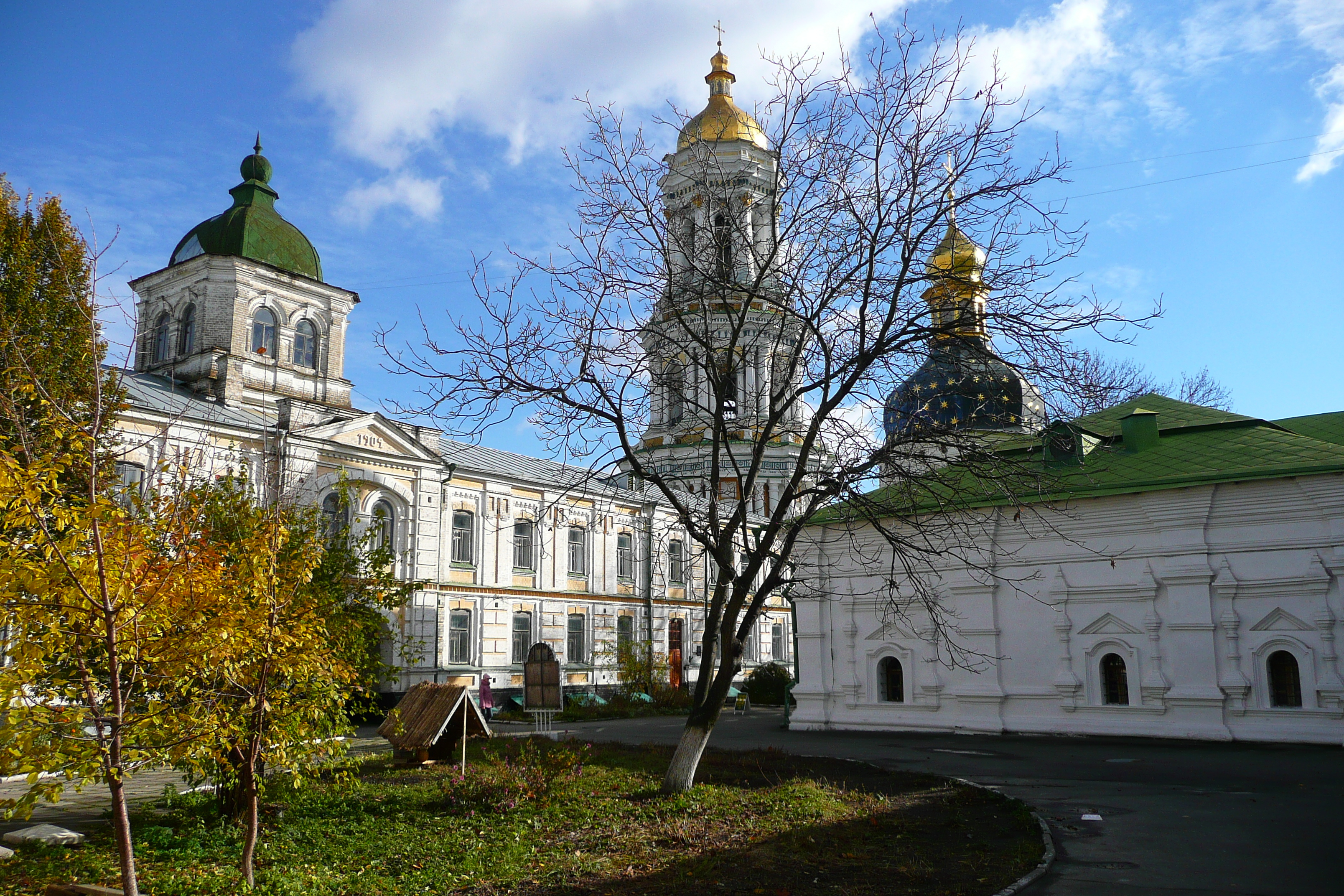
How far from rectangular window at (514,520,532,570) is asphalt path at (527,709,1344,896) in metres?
13.0

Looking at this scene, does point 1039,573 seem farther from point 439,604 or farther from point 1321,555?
point 439,604

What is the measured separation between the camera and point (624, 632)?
125ft

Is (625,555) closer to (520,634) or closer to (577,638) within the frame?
(577,638)

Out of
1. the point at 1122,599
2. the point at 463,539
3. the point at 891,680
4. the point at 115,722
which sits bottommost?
the point at 891,680

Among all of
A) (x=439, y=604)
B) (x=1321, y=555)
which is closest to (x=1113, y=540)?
(x=1321, y=555)

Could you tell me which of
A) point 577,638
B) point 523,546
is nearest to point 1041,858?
point 523,546

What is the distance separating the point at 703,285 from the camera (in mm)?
12336

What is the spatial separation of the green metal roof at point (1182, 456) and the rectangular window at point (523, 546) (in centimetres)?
1434

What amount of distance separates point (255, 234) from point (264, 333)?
3526 millimetres

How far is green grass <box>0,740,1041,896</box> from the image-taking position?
7598 mm

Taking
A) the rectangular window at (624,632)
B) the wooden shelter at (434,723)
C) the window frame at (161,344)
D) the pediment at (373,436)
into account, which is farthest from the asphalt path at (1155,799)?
the window frame at (161,344)

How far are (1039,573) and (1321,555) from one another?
5.07 metres

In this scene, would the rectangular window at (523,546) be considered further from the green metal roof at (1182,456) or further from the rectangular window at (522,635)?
the green metal roof at (1182,456)

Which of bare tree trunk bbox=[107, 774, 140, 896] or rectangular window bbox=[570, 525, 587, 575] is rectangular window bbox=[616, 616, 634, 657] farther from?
bare tree trunk bbox=[107, 774, 140, 896]
